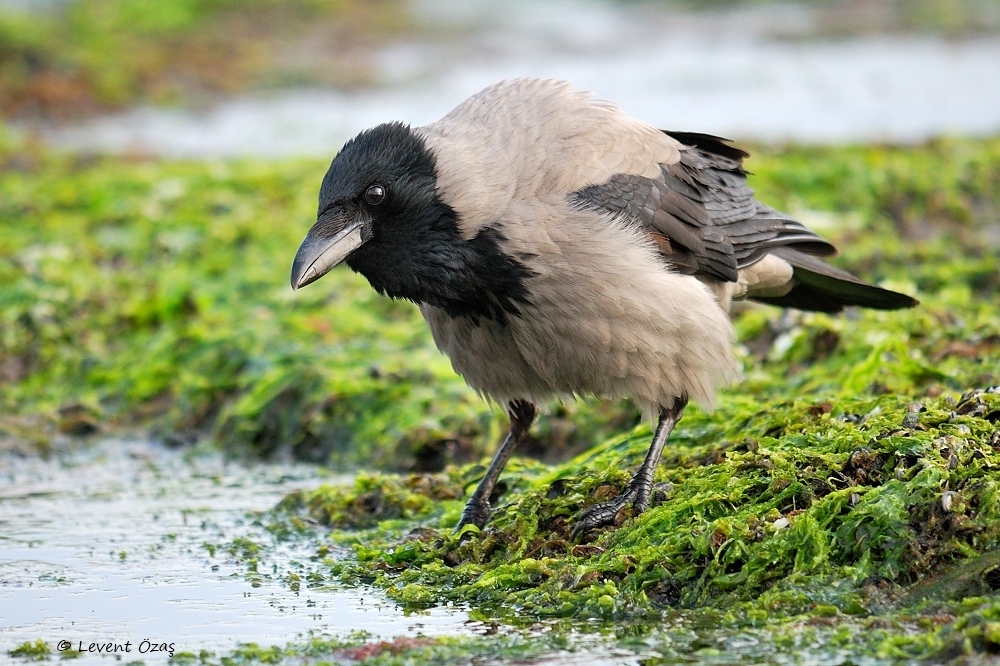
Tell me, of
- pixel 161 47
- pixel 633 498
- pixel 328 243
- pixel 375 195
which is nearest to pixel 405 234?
pixel 375 195

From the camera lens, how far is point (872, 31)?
2753 cm

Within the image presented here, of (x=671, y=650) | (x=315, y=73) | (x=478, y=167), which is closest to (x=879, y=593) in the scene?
(x=671, y=650)

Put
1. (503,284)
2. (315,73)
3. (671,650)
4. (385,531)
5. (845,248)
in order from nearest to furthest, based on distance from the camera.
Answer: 1. (671,650)
2. (503,284)
3. (385,531)
4. (845,248)
5. (315,73)

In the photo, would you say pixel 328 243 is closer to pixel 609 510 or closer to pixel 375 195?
pixel 375 195

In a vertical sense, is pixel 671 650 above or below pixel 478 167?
below

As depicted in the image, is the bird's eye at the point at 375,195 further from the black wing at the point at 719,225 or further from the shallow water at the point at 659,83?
the shallow water at the point at 659,83

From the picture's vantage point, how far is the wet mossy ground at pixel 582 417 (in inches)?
204

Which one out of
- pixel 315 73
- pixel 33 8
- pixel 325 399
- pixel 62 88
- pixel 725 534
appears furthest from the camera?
pixel 33 8

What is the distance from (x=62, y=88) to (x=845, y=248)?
548 inches

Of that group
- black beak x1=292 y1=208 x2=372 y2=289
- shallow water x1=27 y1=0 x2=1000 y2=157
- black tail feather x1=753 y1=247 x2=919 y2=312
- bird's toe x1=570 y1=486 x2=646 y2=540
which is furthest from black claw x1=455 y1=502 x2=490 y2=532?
shallow water x1=27 y1=0 x2=1000 y2=157

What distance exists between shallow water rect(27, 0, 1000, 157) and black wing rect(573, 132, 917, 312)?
9.38m

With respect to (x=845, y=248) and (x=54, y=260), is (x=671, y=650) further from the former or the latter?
(x=54, y=260)

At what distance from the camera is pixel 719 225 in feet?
23.4

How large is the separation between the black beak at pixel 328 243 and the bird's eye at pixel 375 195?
9 centimetres
